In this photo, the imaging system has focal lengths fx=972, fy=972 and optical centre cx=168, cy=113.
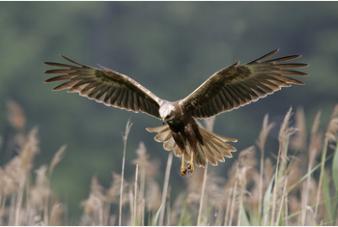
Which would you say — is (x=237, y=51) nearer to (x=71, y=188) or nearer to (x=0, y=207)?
(x=71, y=188)

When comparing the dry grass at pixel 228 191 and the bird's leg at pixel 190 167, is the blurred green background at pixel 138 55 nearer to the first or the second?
the dry grass at pixel 228 191

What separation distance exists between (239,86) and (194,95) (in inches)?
14.2

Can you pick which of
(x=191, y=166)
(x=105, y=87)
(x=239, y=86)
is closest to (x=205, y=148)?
(x=191, y=166)

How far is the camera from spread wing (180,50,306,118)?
286 inches

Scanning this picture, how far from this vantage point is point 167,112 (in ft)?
23.7

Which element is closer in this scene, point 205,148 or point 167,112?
point 167,112

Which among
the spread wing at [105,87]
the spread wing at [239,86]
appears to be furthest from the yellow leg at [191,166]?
the spread wing at [105,87]

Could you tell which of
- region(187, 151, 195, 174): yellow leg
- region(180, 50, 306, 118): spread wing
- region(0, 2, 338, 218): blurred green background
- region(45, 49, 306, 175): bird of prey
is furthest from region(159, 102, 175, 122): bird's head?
region(0, 2, 338, 218): blurred green background

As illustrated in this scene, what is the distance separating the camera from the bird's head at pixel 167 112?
721 cm

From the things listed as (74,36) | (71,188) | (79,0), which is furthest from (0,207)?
(79,0)

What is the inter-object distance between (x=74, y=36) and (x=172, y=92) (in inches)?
234

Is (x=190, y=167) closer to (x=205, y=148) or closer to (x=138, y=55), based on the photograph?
(x=205, y=148)

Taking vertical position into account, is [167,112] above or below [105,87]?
below

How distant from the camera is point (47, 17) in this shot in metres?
34.7
